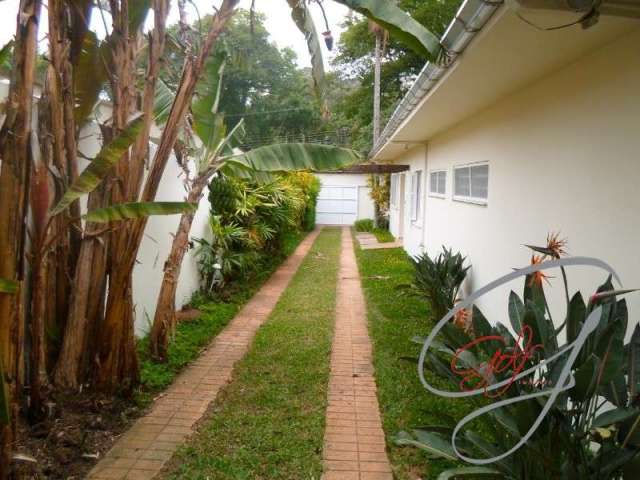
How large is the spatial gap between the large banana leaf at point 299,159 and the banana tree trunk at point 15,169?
277 centimetres

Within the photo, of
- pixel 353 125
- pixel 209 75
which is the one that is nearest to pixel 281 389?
pixel 209 75

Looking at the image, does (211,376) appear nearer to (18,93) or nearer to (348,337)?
(348,337)

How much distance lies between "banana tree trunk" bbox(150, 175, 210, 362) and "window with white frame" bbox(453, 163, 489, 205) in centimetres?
382

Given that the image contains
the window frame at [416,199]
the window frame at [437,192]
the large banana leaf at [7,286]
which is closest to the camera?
the large banana leaf at [7,286]

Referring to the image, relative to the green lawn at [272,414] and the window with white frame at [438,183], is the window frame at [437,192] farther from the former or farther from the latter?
the green lawn at [272,414]

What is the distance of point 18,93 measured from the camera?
3.17 metres

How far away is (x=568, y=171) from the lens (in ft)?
13.9

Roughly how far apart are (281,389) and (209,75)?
407cm

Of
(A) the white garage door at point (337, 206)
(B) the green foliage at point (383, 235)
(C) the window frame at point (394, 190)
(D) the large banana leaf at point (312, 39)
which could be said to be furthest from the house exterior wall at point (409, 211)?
(D) the large banana leaf at point (312, 39)

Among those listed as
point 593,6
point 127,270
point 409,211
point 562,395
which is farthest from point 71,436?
point 409,211

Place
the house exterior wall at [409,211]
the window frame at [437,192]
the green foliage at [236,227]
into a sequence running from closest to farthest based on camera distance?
the green foliage at [236,227], the window frame at [437,192], the house exterior wall at [409,211]

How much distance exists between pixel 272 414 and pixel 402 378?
1.62 meters

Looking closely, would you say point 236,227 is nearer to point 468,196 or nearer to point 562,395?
point 468,196

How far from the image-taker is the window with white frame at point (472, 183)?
7090 mm
